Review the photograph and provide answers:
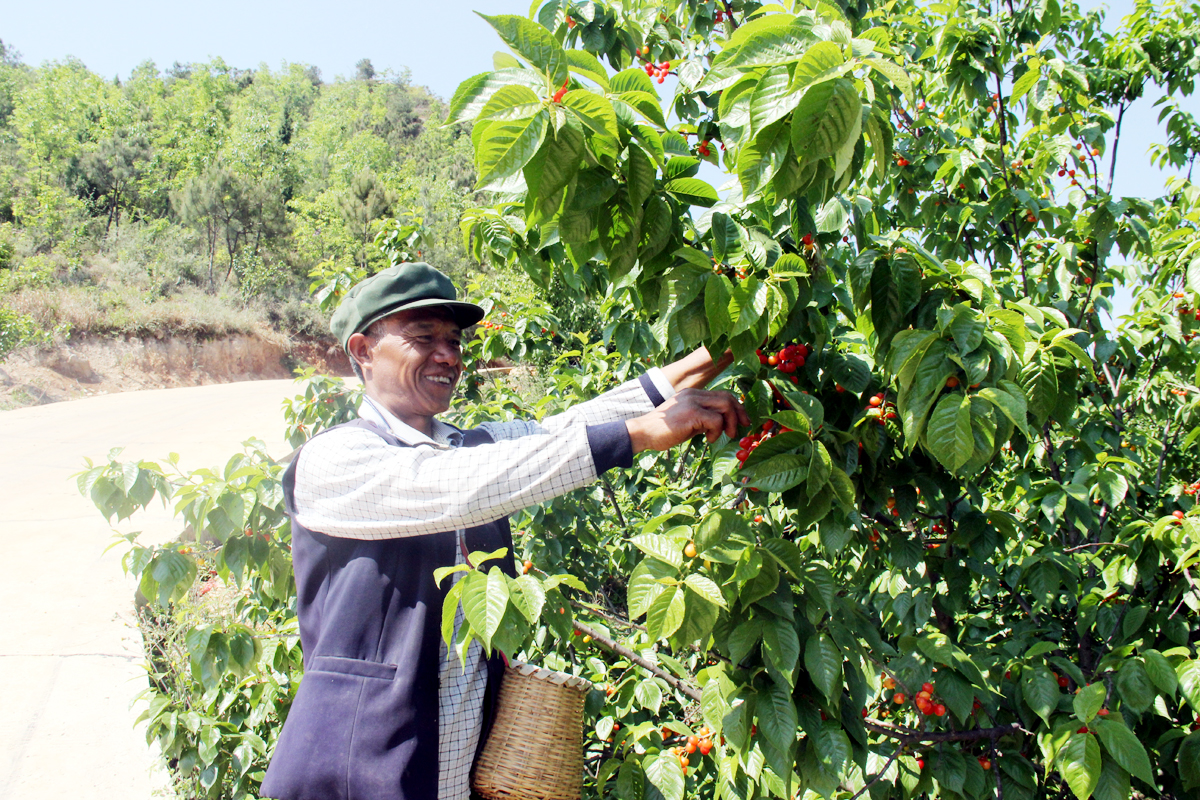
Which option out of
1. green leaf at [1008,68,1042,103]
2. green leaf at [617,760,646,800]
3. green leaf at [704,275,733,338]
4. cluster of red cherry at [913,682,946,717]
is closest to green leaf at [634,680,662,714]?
green leaf at [617,760,646,800]

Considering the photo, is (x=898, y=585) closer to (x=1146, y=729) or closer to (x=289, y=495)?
(x=1146, y=729)

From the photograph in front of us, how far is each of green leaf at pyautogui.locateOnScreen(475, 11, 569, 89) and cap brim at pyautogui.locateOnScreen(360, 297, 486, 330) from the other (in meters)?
0.80

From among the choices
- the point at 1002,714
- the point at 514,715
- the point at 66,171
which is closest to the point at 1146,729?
the point at 1002,714

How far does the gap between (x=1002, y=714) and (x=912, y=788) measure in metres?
0.45

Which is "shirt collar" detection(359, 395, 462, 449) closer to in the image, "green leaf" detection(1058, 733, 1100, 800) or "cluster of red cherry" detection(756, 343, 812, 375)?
"cluster of red cherry" detection(756, 343, 812, 375)

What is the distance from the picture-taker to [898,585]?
207cm

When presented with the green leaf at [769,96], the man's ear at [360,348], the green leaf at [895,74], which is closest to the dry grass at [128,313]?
the man's ear at [360,348]

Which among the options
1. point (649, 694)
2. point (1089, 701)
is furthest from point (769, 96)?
point (649, 694)

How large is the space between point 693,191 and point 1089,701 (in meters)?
1.32

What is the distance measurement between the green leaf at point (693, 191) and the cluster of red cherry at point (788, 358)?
0.33 m

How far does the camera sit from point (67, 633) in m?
4.90

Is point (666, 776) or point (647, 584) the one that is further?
point (666, 776)

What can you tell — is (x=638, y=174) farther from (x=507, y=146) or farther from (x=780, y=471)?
(x=780, y=471)

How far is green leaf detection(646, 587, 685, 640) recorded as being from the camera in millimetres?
1087
